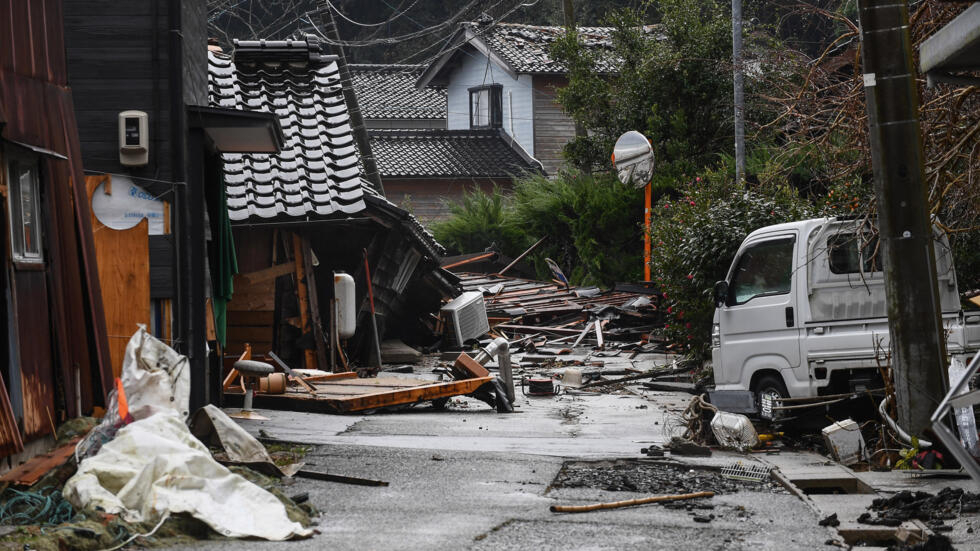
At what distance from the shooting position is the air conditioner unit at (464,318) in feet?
77.3

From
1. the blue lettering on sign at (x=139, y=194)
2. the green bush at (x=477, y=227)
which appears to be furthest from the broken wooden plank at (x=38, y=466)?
the green bush at (x=477, y=227)

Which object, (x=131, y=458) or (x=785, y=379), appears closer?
(x=131, y=458)

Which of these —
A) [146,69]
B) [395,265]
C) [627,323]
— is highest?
[146,69]

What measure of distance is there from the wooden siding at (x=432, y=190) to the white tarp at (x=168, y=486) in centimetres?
3600

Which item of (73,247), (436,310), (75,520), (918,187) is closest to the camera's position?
(75,520)

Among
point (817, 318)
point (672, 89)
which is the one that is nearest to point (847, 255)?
point (817, 318)

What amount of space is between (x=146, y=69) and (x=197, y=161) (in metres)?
1.10

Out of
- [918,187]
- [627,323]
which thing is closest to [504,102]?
[627,323]

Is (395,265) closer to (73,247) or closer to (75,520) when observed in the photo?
(73,247)

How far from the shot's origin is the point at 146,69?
399 inches

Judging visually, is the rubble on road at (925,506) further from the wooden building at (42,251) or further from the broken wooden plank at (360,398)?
the broken wooden plank at (360,398)

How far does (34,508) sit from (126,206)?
440 centimetres

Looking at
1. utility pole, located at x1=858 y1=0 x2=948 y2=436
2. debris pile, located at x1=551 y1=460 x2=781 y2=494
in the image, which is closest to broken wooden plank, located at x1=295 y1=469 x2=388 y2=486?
debris pile, located at x1=551 y1=460 x2=781 y2=494

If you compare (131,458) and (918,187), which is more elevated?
(918,187)
